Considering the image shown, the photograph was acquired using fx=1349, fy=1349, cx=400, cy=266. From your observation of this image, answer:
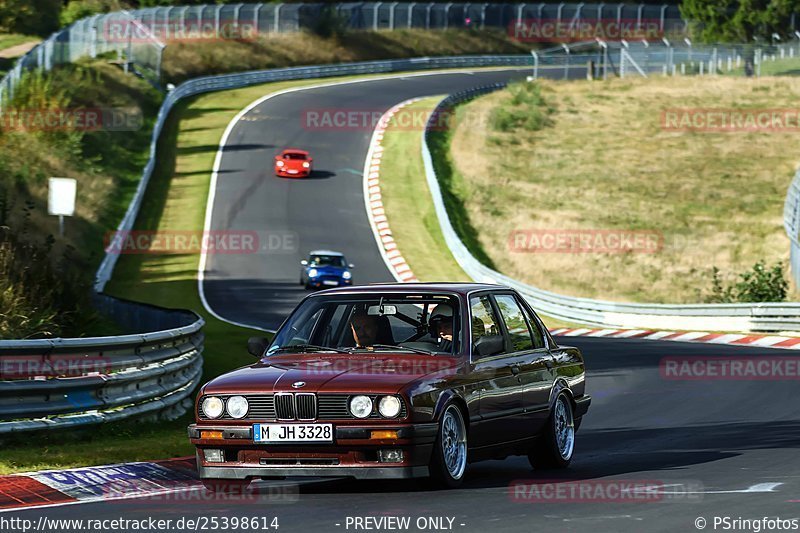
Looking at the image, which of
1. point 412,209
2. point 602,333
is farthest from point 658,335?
point 412,209

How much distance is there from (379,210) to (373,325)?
39.0m

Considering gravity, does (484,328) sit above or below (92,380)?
above

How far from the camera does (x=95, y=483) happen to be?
1014 cm

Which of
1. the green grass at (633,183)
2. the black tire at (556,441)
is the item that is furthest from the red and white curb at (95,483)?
the green grass at (633,183)

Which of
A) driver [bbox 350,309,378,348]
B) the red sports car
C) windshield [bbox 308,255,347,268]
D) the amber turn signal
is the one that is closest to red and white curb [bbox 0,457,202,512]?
driver [bbox 350,309,378,348]

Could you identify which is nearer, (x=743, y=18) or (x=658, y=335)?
(x=658, y=335)

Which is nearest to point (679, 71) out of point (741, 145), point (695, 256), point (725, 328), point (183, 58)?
point (741, 145)

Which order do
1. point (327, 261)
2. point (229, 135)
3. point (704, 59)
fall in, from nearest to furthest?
point (327, 261)
point (229, 135)
point (704, 59)

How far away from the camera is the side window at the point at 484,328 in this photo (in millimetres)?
10047

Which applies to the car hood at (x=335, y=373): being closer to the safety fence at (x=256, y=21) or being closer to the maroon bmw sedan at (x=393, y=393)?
the maroon bmw sedan at (x=393, y=393)

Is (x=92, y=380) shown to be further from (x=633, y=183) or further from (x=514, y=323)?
(x=633, y=183)

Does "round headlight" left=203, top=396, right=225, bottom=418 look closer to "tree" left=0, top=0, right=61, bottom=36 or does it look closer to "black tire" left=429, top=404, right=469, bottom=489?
"black tire" left=429, top=404, right=469, bottom=489
